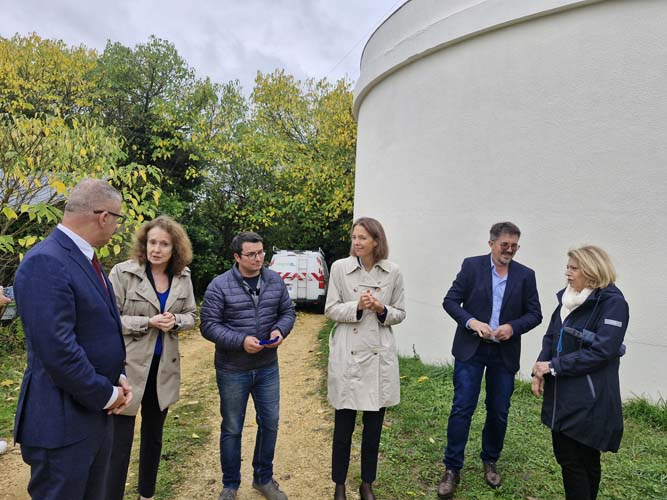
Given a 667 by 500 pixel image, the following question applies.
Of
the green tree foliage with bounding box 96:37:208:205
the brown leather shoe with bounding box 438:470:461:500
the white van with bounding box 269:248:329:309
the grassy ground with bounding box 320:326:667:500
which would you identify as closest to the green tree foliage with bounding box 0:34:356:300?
the green tree foliage with bounding box 96:37:208:205

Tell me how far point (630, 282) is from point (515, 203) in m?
1.51

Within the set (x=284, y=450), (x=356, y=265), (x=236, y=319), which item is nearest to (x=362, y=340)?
(x=356, y=265)

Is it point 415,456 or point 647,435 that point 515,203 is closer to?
point 647,435

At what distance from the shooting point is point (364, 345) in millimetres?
3117

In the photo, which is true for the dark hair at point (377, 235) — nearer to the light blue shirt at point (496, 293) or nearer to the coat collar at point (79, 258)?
the light blue shirt at point (496, 293)

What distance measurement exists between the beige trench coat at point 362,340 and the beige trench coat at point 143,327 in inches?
41.4

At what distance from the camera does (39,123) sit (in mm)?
5254

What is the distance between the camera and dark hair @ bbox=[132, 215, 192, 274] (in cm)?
299

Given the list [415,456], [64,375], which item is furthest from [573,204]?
[64,375]

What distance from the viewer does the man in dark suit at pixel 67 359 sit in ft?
5.92

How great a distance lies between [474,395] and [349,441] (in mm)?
1032

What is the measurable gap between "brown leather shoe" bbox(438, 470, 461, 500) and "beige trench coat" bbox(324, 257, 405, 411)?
0.79 metres

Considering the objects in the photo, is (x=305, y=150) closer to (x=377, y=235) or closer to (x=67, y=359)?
(x=377, y=235)

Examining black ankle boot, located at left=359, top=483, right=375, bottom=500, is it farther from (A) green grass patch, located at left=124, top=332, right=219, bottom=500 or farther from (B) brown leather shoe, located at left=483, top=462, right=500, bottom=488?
(A) green grass patch, located at left=124, top=332, right=219, bottom=500
